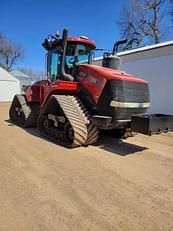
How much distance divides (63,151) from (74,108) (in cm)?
107

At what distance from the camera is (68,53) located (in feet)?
21.4

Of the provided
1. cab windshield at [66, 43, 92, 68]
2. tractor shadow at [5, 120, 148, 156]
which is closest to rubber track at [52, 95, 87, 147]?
tractor shadow at [5, 120, 148, 156]

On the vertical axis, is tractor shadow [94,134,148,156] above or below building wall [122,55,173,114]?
below

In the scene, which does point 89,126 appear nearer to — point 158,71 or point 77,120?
point 77,120

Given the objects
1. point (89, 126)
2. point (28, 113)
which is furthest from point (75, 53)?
point (28, 113)

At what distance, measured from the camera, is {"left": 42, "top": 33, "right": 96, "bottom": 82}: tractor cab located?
639 cm

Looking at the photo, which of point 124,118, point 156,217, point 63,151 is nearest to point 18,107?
point 63,151

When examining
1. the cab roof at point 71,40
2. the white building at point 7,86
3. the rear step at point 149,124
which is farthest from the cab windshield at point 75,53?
the white building at point 7,86

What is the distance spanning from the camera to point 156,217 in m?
2.74

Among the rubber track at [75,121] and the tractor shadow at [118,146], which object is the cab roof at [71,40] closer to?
the rubber track at [75,121]

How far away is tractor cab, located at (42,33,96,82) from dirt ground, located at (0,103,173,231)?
214cm

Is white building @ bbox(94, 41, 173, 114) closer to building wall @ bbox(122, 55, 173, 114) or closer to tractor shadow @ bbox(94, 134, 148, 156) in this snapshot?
building wall @ bbox(122, 55, 173, 114)

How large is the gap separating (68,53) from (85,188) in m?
4.18

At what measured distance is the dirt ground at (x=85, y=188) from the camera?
264 cm
